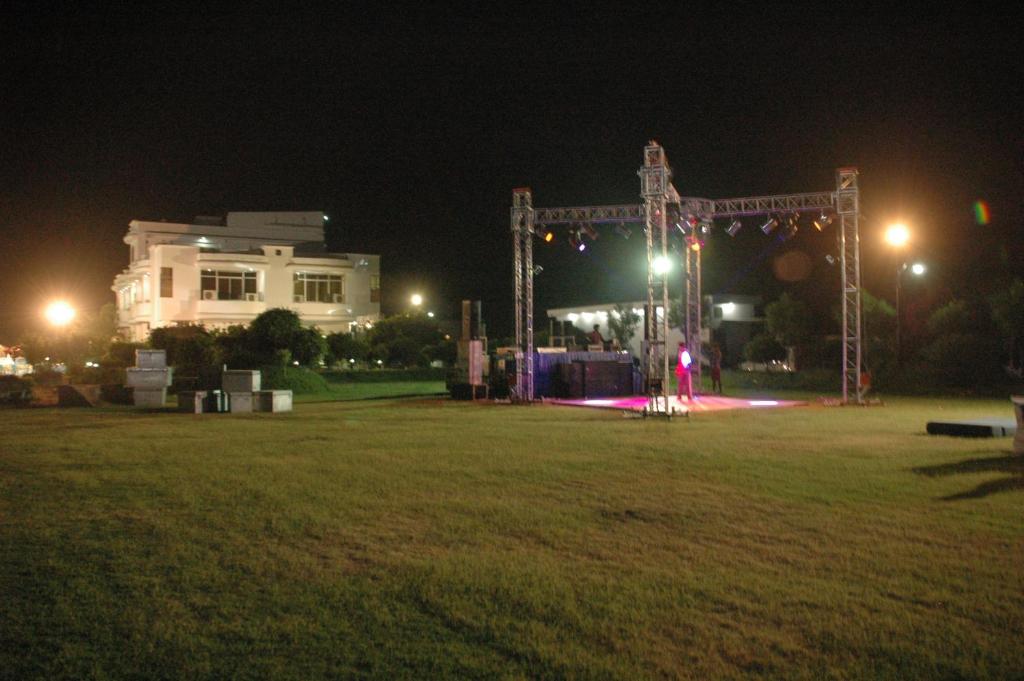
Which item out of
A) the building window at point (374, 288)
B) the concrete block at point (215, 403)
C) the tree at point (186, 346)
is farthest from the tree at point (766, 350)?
the concrete block at point (215, 403)

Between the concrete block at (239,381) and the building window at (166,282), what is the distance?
78.9ft

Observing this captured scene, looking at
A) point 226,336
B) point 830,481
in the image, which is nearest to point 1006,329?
point 830,481

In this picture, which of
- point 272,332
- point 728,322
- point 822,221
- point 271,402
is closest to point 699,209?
point 822,221

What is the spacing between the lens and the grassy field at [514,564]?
400 centimetres

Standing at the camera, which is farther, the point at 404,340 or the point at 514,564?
the point at 404,340

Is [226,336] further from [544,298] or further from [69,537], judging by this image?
[544,298]

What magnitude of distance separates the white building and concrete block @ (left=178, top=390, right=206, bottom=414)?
2194cm

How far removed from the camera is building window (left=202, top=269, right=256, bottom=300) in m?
42.6

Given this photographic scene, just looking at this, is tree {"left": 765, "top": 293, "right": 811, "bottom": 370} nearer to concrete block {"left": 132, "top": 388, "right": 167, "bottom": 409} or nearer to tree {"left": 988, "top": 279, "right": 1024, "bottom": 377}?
tree {"left": 988, "top": 279, "right": 1024, "bottom": 377}

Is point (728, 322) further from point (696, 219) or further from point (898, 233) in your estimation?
point (898, 233)

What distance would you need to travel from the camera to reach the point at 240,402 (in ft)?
64.5

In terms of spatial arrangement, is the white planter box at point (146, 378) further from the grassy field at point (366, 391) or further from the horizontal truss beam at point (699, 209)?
the horizontal truss beam at point (699, 209)

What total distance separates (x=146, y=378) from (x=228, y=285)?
21.9 metres

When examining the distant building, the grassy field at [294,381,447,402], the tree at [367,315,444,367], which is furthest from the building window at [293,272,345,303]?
the distant building
